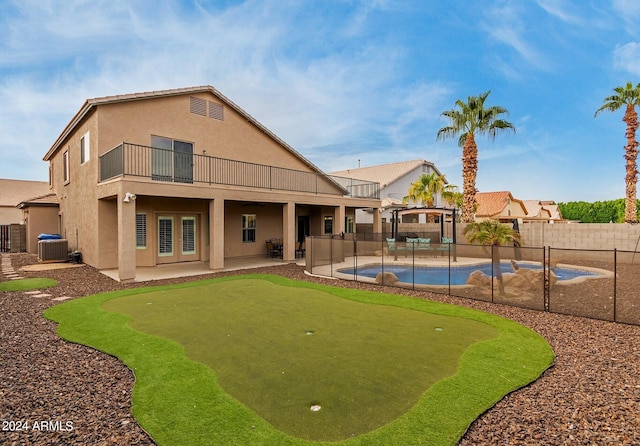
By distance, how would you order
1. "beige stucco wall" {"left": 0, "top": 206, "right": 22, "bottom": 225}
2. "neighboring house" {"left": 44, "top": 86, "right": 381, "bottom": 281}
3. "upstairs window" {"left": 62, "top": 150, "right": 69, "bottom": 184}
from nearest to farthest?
1. "neighboring house" {"left": 44, "top": 86, "right": 381, "bottom": 281}
2. "upstairs window" {"left": 62, "top": 150, "right": 69, "bottom": 184}
3. "beige stucco wall" {"left": 0, "top": 206, "right": 22, "bottom": 225}

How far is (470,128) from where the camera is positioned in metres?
22.7

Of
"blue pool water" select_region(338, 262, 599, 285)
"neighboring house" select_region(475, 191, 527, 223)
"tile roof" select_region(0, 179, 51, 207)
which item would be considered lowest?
"blue pool water" select_region(338, 262, 599, 285)

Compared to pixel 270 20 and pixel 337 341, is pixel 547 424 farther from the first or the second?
pixel 270 20

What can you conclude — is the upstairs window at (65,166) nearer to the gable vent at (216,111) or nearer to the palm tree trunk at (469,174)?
the gable vent at (216,111)

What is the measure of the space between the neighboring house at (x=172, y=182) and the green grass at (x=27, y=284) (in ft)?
6.86

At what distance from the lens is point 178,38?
1528 cm

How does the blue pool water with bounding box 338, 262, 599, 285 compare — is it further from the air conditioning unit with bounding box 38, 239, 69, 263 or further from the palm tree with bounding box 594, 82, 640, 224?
the palm tree with bounding box 594, 82, 640, 224

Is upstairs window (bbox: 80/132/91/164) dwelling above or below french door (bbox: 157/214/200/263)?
above

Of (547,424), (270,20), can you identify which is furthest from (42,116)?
(547,424)

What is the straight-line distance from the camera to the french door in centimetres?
1554

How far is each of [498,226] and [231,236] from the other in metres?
12.7

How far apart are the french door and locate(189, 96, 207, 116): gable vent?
4926mm

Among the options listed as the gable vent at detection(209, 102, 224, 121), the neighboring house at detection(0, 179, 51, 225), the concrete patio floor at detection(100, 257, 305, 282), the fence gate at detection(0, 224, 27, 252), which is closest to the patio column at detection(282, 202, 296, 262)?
the concrete patio floor at detection(100, 257, 305, 282)

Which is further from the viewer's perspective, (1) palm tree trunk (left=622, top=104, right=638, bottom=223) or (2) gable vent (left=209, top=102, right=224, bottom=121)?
(1) palm tree trunk (left=622, top=104, right=638, bottom=223)
